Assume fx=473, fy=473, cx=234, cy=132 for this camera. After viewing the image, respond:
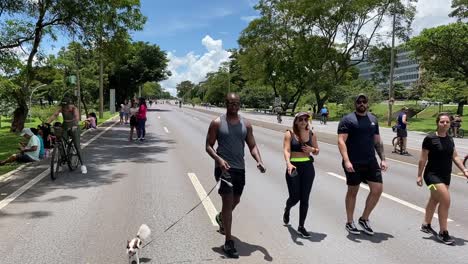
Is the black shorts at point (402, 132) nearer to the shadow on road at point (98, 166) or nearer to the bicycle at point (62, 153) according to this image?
the shadow on road at point (98, 166)

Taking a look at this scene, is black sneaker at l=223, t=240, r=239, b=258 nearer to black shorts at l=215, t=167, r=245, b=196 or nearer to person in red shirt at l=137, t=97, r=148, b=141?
black shorts at l=215, t=167, r=245, b=196

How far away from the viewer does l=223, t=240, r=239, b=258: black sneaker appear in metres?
5.05

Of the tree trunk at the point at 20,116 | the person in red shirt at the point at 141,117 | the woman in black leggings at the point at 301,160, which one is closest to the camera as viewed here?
the woman in black leggings at the point at 301,160

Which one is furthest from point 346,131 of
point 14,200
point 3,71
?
point 3,71

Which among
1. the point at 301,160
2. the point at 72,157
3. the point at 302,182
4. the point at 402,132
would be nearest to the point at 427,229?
the point at 302,182

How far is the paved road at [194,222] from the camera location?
16.9ft

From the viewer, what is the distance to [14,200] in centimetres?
780

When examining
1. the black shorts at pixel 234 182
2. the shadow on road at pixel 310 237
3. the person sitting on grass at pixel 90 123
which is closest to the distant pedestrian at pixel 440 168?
the shadow on road at pixel 310 237

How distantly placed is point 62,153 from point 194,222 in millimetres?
5179

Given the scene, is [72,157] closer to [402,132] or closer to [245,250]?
[245,250]

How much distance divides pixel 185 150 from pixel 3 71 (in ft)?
36.9

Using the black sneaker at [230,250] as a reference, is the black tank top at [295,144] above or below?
above

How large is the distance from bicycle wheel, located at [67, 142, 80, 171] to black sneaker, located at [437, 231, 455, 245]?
25.8 ft

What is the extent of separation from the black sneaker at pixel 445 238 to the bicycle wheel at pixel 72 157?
25.8ft
